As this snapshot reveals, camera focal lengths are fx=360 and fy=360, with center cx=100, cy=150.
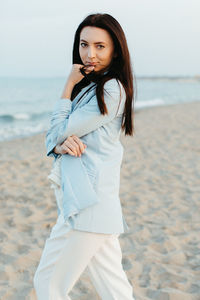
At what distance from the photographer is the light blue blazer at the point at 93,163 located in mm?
1572

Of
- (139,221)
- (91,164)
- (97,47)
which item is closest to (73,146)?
(91,164)

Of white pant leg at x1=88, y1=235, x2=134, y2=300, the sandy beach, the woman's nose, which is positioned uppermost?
the woman's nose

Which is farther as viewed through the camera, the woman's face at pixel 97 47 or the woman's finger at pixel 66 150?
the woman's face at pixel 97 47

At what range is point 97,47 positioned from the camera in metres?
1.72

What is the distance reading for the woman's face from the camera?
1693 millimetres

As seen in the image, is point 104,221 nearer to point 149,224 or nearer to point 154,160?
point 149,224

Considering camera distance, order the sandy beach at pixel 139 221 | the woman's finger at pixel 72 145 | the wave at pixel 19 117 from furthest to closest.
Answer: the wave at pixel 19 117 < the sandy beach at pixel 139 221 < the woman's finger at pixel 72 145

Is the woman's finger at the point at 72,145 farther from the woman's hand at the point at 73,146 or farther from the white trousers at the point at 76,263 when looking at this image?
the white trousers at the point at 76,263

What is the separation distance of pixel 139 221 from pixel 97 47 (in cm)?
275

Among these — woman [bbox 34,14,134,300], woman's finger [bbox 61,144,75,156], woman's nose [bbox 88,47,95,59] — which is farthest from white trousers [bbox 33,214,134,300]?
woman's nose [bbox 88,47,95,59]

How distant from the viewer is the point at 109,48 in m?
1.72

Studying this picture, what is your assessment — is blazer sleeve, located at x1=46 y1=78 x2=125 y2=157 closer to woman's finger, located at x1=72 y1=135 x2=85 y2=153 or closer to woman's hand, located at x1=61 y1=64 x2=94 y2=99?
woman's finger, located at x1=72 y1=135 x2=85 y2=153

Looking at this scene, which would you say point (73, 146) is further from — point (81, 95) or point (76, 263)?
point (76, 263)

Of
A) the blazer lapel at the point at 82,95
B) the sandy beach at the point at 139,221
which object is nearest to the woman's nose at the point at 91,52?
the blazer lapel at the point at 82,95
